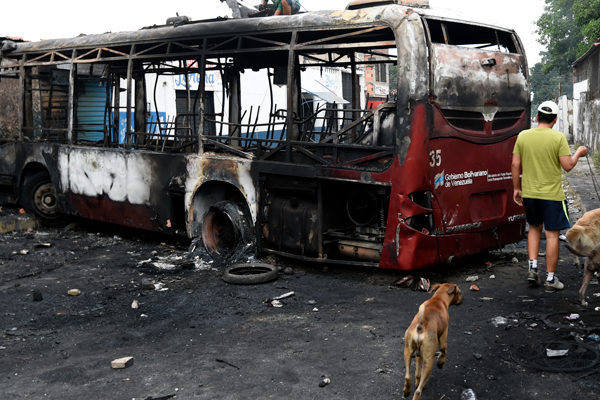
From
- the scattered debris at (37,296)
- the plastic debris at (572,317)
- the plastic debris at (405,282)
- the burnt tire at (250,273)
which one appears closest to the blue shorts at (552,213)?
the plastic debris at (572,317)

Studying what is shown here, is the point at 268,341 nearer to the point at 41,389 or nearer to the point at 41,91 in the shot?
the point at 41,389

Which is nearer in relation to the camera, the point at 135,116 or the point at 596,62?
the point at 135,116

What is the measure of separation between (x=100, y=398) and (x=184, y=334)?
1.36m

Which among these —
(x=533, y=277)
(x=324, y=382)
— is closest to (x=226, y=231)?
(x=533, y=277)

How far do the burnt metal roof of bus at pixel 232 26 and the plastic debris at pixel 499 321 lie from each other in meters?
3.02

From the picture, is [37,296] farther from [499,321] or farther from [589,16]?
[589,16]

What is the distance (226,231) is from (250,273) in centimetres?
113

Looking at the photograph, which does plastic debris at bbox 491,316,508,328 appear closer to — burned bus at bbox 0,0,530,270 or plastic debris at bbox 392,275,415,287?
burned bus at bbox 0,0,530,270

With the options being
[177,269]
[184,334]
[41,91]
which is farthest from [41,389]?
[41,91]

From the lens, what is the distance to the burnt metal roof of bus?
21.7 ft

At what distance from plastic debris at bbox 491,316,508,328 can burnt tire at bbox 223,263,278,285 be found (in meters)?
2.60

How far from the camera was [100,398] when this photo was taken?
4168 millimetres

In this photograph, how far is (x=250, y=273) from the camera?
7582 millimetres

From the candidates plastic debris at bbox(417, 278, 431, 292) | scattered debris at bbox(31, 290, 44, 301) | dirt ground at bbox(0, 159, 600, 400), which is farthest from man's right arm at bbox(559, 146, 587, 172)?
scattered debris at bbox(31, 290, 44, 301)
